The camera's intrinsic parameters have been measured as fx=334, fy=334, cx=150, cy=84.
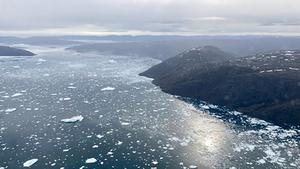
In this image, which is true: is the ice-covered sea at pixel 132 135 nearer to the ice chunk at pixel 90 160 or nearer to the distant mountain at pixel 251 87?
the ice chunk at pixel 90 160

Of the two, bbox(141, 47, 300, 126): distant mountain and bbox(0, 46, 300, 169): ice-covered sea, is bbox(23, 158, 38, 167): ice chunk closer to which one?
bbox(0, 46, 300, 169): ice-covered sea

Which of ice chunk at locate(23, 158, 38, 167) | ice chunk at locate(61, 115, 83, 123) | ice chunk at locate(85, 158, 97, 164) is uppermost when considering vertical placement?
ice chunk at locate(85, 158, 97, 164)

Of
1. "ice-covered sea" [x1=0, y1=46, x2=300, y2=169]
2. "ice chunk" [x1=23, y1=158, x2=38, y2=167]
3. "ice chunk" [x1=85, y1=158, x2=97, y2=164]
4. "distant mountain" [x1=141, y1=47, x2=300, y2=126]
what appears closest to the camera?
"ice chunk" [x1=23, y1=158, x2=38, y2=167]

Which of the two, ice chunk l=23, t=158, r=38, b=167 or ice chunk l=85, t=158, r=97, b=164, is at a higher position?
ice chunk l=85, t=158, r=97, b=164

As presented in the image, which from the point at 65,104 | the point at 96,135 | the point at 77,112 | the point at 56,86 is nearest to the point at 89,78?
the point at 56,86

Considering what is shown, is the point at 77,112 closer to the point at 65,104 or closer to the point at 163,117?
the point at 65,104

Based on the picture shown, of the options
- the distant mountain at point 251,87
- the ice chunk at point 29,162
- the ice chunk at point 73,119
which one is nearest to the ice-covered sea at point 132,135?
the ice chunk at point 29,162

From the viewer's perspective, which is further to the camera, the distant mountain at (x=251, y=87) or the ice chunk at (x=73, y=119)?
the distant mountain at (x=251, y=87)

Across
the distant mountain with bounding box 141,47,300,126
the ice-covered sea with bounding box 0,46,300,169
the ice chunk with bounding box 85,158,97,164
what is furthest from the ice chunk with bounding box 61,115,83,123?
the distant mountain with bounding box 141,47,300,126

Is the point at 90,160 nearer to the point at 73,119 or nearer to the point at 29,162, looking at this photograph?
the point at 29,162
